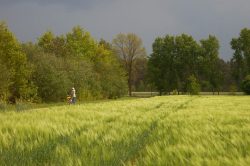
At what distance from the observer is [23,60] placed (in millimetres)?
46469

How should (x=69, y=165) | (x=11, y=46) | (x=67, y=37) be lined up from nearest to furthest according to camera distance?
(x=69, y=165) → (x=11, y=46) → (x=67, y=37)

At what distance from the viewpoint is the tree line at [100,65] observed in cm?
4659

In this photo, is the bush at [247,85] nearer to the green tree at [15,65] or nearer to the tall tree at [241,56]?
the tall tree at [241,56]

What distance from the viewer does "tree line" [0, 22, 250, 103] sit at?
46.6m

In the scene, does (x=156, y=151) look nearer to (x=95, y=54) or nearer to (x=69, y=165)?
(x=69, y=165)

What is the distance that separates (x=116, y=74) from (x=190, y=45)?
1328 inches

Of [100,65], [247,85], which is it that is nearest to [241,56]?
[247,85]

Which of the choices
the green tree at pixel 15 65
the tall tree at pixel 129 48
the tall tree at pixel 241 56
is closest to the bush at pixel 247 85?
the tall tree at pixel 241 56

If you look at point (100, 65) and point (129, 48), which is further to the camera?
point (129, 48)


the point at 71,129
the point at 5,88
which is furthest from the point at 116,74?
the point at 71,129

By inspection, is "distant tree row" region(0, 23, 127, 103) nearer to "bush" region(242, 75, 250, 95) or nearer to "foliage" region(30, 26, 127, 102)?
"foliage" region(30, 26, 127, 102)

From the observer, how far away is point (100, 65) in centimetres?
7000

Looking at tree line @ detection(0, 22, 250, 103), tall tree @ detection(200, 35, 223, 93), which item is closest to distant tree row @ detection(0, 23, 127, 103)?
tree line @ detection(0, 22, 250, 103)

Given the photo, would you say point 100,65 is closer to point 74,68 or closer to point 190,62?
point 74,68
